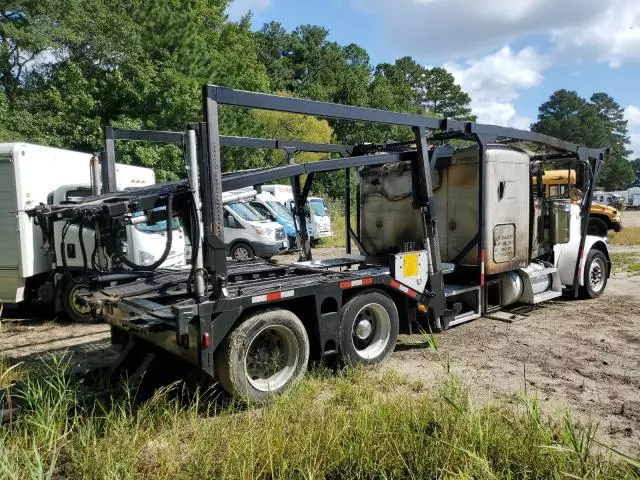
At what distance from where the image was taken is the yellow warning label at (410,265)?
19.1 ft

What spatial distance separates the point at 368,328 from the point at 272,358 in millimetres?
1317

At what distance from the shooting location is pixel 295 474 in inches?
120

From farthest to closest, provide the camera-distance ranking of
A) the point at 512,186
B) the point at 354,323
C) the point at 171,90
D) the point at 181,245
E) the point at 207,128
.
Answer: the point at 171,90, the point at 181,245, the point at 512,186, the point at 354,323, the point at 207,128

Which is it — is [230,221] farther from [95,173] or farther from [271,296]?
[271,296]

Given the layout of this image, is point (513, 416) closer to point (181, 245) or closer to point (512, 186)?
point (512, 186)

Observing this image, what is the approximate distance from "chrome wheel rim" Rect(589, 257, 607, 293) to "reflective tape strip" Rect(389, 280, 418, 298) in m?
4.98

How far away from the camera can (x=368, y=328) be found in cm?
559

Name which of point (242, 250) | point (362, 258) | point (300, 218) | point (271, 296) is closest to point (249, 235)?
point (242, 250)

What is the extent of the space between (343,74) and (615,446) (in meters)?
54.4

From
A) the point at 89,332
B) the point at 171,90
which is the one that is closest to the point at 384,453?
the point at 89,332

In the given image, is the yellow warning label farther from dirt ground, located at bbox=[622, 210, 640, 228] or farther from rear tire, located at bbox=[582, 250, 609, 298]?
dirt ground, located at bbox=[622, 210, 640, 228]

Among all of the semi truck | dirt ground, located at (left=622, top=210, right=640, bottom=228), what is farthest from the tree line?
dirt ground, located at (left=622, top=210, right=640, bottom=228)

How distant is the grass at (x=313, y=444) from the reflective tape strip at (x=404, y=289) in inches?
73.7

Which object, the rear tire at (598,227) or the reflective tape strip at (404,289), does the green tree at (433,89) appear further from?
the reflective tape strip at (404,289)
